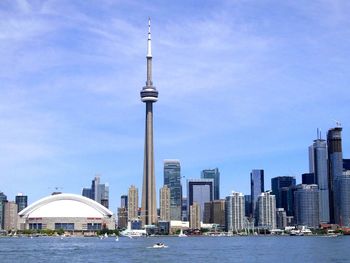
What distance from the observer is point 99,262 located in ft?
304

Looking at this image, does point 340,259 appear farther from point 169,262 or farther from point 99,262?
point 99,262

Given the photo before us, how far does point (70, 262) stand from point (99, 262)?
4.07 m

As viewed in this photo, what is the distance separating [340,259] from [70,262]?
1563 inches

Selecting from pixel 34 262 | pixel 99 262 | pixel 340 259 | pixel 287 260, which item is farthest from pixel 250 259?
pixel 34 262

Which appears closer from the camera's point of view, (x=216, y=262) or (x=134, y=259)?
(x=216, y=262)

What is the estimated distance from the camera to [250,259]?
10144 centimetres

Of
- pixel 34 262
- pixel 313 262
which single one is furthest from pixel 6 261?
pixel 313 262

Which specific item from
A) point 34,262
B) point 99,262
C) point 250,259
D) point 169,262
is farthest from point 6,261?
point 250,259

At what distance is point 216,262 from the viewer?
93625 mm

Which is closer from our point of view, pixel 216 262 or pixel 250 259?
pixel 216 262

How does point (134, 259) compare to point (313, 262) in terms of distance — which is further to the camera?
point (134, 259)

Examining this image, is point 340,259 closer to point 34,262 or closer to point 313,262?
point 313,262

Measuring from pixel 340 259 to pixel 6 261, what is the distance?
4914cm

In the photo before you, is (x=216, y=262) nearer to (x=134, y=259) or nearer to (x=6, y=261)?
(x=134, y=259)
